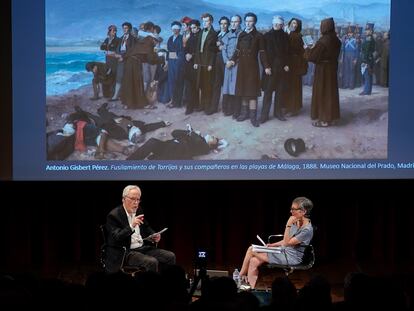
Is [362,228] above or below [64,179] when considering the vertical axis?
below

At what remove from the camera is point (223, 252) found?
7.12 meters

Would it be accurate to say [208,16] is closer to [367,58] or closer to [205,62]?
[205,62]

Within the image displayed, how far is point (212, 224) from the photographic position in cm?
707

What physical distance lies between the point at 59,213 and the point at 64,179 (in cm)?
64

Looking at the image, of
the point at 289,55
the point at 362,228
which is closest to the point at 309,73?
the point at 289,55

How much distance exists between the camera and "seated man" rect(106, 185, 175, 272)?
5465mm

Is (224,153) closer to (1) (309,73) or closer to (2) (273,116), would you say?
(2) (273,116)

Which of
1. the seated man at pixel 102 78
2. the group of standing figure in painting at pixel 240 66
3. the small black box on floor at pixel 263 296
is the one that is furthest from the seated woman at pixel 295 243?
the seated man at pixel 102 78

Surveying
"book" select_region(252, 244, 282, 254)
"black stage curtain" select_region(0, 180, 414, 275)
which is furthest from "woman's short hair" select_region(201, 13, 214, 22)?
"book" select_region(252, 244, 282, 254)

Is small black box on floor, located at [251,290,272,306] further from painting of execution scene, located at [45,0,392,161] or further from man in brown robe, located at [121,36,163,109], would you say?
man in brown robe, located at [121,36,163,109]

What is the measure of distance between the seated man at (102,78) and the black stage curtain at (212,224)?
3.43 feet

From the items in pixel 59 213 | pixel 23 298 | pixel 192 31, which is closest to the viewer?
pixel 23 298

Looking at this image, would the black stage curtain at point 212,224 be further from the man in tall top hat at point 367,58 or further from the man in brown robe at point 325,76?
the man in tall top hat at point 367,58

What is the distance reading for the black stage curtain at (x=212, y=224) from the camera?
6.98 meters
